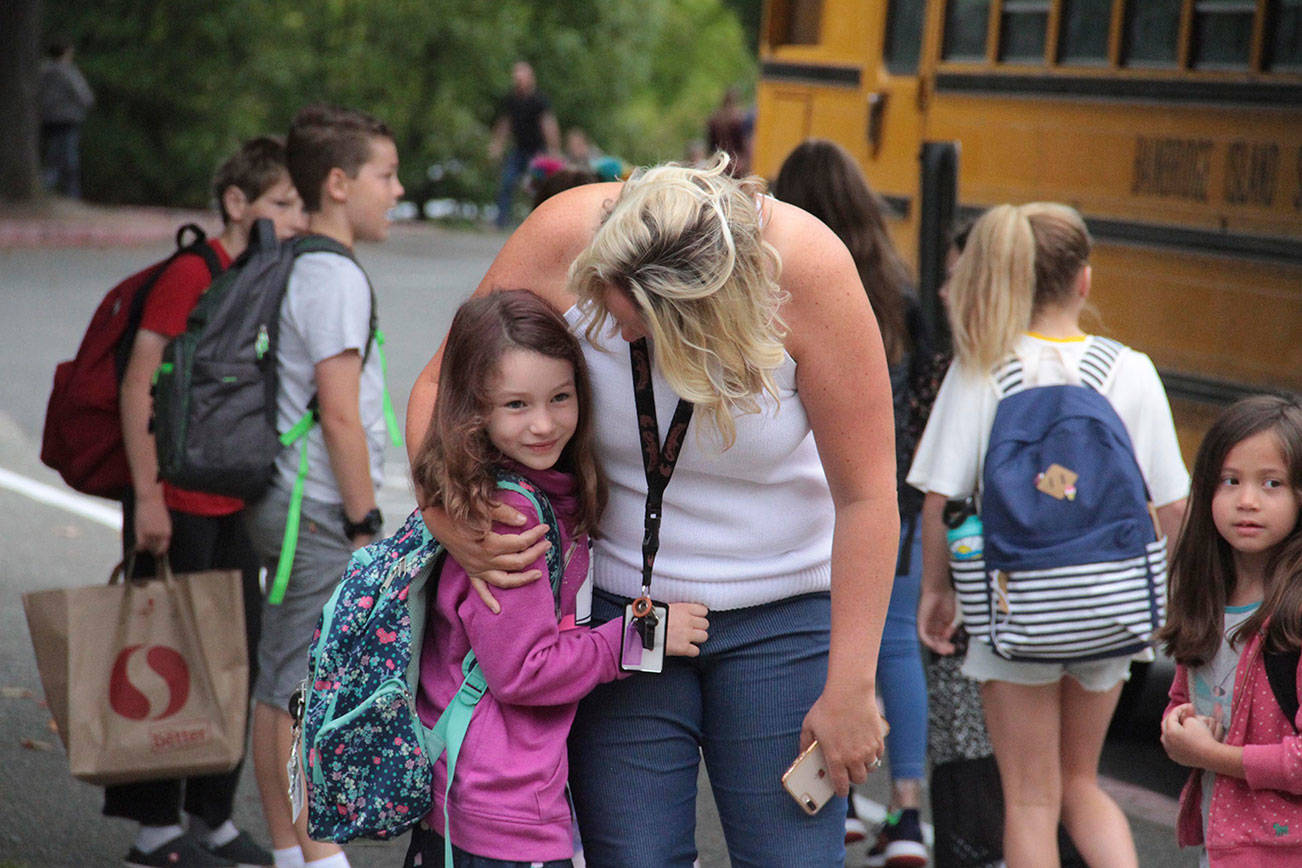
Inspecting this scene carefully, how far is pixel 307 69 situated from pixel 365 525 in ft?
56.3

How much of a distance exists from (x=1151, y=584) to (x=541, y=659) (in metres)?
1.55

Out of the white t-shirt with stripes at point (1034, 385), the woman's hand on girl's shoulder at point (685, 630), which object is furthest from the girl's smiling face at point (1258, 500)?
the woman's hand on girl's shoulder at point (685, 630)

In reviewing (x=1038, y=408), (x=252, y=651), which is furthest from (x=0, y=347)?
(x=1038, y=408)

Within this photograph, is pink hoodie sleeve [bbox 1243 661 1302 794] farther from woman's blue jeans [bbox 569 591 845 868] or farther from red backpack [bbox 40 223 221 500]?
red backpack [bbox 40 223 221 500]

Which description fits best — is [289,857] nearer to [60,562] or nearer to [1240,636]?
[1240,636]

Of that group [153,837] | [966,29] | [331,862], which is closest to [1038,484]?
[331,862]

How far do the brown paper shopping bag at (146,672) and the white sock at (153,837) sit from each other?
241 mm

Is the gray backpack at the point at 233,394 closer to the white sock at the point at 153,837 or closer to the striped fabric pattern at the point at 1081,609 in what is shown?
the white sock at the point at 153,837

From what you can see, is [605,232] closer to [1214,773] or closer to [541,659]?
[541,659]

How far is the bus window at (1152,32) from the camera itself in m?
4.84

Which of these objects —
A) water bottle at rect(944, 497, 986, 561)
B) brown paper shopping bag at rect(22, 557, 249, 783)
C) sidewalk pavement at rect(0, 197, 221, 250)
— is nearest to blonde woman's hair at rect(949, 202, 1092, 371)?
water bottle at rect(944, 497, 986, 561)

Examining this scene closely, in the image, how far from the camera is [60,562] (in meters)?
6.30

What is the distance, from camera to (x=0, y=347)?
10.3m

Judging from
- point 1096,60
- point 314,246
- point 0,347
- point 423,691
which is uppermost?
point 1096,60
